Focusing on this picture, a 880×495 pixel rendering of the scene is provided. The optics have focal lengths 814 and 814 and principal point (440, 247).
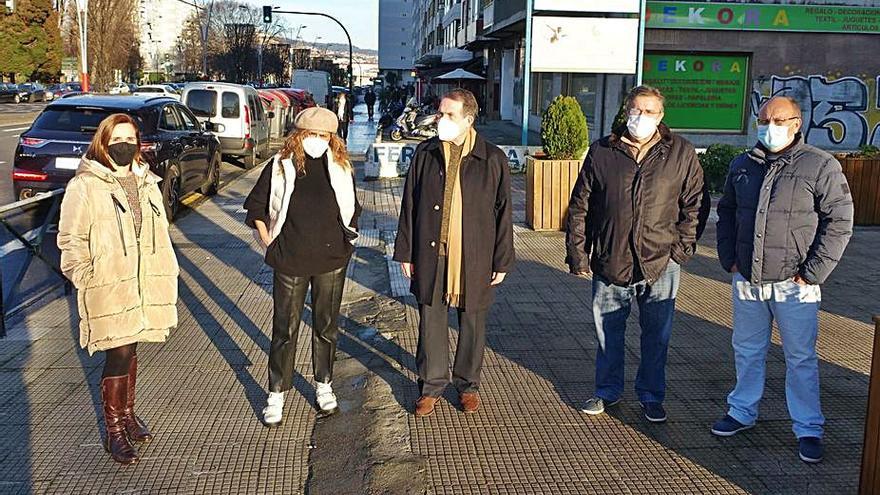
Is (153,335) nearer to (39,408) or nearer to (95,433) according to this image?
(95,433)

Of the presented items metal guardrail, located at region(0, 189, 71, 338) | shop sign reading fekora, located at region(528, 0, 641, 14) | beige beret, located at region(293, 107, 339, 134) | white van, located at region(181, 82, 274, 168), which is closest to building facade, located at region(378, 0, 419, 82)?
white van, located at region(181, 82, 274, 168)

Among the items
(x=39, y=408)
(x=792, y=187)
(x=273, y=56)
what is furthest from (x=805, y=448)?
(x=273, y=56)

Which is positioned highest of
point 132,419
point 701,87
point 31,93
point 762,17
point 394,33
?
point 394,33

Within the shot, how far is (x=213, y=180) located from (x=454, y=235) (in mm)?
10531

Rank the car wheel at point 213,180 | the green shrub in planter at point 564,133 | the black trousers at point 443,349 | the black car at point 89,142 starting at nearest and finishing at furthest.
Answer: the black trousers at point 443,349
the black car at point 89,142
the green shrub in planter at point 564,133
the car wheel at point 213,180

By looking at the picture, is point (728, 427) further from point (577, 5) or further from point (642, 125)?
point (577, 5)

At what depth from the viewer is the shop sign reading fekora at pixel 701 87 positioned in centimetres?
2122

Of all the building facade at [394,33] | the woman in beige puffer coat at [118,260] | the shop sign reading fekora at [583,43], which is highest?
the building facade at [394,33]

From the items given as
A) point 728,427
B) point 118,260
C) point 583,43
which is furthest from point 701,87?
point 118,260

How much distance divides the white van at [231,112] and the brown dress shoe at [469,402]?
1424cm

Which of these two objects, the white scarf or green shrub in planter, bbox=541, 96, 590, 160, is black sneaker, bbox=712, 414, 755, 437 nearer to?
the white scarf

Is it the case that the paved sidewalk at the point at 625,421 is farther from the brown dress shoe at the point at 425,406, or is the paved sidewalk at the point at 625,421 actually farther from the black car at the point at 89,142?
the black car at the point at 89,142

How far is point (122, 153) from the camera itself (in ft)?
13.1

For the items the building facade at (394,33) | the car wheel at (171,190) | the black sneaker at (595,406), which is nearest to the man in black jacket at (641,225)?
the black sneaker at (595,406)
